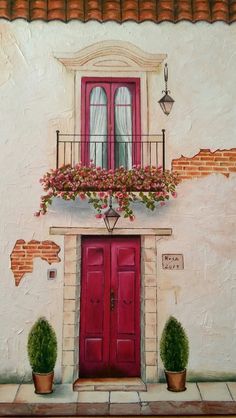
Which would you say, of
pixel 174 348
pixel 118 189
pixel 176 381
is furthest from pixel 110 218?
pixel 176 381

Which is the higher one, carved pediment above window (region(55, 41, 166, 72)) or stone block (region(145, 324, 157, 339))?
carved pediment above window (region(55, 41, 166, 72))

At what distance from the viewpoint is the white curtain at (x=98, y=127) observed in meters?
7.70

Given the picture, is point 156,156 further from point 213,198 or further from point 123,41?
point 123,41

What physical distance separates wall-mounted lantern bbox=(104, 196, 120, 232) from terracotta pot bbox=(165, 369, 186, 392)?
8.07ft

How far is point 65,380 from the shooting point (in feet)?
23.9

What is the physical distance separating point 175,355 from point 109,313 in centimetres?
127

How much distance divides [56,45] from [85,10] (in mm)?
781

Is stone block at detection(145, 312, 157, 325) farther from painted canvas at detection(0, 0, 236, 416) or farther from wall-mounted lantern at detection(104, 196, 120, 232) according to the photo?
wall-mounted lantern at detection(104, 196, 120, 232)

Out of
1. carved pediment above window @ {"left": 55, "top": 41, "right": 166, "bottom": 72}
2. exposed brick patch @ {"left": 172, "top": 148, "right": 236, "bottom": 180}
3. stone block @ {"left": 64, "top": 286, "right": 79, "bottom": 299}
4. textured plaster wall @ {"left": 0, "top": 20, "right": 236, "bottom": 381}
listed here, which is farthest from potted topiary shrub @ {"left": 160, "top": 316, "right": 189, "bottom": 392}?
carved pediment above window @ {"left": 55, "top": 41, "right": 166, "bottom": 72}

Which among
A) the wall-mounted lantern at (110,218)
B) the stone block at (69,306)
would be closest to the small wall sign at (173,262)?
the wall-mounted lantern at (110,218)

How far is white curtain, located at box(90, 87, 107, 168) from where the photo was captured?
770 centimetres

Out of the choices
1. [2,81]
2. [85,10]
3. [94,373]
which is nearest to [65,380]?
[94,373]

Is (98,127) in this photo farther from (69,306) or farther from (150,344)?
(150,344)

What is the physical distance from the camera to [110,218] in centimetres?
729
